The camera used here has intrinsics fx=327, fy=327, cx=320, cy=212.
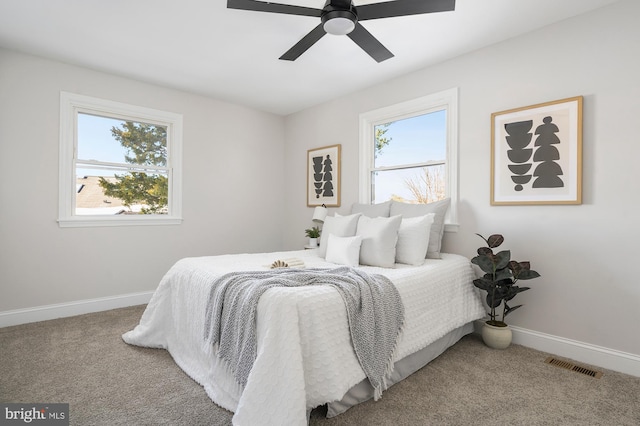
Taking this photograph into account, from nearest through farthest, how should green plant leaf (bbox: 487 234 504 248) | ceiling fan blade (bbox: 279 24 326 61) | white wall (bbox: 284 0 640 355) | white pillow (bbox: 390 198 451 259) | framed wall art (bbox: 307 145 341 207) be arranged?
ceiling fan blade (bbox: 279 24 326 61)
white wall (bbox: 284 0 640 355)
green plant leaf (bbox: 487 234 504 248)
white pillow (bbox: 390 198 451 259)
framed wall art (bbox: 307 145 341 207)

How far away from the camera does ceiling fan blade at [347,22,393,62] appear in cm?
217

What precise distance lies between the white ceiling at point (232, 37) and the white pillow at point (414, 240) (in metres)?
1.58

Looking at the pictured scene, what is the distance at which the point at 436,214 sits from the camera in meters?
3.03

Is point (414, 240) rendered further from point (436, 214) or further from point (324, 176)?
point (324, 176)

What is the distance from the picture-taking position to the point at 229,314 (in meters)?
1.78

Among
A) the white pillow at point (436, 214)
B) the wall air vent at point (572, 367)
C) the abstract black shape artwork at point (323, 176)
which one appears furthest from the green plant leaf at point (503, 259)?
the abstract black shape artwork at point (323, 176)

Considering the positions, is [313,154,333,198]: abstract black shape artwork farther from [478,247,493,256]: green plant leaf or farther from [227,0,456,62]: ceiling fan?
[227,0,456,62]: ceiling fan

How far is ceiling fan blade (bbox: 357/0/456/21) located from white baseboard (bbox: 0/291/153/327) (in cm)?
369

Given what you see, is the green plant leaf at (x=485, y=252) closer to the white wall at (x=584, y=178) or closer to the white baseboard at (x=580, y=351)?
the white wall at (x=584, y=178)

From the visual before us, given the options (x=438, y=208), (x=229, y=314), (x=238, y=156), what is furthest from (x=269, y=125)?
(x=229, y=314)

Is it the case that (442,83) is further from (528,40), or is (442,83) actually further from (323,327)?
(323,327)

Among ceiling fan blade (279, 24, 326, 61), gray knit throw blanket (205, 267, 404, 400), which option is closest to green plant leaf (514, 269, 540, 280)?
gray knit throw blanket (205, 267, 404, 400)

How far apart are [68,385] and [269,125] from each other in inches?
155

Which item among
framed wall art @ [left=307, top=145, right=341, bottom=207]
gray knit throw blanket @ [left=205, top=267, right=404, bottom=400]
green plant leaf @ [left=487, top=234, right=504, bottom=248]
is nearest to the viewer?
gray knit throw blanket @ [left=205, top=267, right=404, bottom=400]
